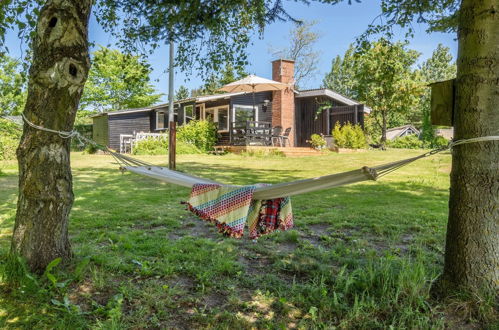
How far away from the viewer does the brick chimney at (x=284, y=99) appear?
14688mm

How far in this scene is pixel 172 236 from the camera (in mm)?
3283

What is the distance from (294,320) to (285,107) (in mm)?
14094

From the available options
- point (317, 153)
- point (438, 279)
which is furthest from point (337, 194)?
point (317, 153)

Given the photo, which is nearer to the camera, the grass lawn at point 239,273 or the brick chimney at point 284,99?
the grass lawn at point 239,273

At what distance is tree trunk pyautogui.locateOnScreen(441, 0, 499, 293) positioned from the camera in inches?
→ 71.4

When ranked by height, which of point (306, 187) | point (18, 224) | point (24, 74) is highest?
point (24, 74)

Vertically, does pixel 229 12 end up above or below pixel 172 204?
above

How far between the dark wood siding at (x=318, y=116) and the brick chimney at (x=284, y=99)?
68cm

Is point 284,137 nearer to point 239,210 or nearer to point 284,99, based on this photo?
point 284,99

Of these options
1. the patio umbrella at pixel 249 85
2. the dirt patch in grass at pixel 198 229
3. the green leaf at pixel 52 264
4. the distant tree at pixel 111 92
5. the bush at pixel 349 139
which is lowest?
the dirt patch in grass at pixel 198 229

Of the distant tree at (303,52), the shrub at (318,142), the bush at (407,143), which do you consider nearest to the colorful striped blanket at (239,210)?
the shrub at (318,142)

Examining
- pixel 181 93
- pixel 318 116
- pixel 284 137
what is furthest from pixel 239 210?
pixel 181 93

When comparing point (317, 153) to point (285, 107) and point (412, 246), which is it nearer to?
point (285, 107)

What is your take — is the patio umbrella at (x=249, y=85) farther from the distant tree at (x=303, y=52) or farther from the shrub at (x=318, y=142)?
the distant tree at (x=303, y=52)
